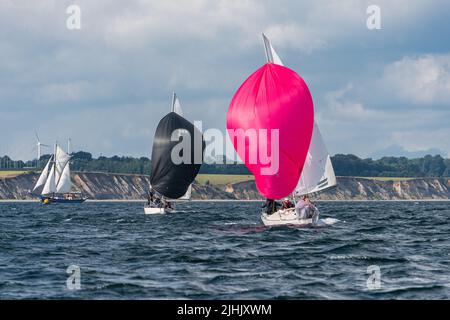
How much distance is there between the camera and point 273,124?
42344mm

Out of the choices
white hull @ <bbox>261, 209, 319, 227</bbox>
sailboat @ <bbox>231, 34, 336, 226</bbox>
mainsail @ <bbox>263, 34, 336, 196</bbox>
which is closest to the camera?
sailboat @ <bbox>231, 34, 336, 226</bbox>

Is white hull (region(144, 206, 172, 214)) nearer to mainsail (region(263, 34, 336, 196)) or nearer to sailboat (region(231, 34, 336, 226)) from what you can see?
sailboat (region(231, 34, 336, 226))

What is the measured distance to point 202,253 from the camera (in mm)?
30625

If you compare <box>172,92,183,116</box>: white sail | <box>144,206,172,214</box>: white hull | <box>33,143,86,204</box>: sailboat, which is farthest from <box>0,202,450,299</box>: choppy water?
<box>33,143,86,204</box>: sailboat

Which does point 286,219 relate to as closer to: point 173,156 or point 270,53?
point 270,53

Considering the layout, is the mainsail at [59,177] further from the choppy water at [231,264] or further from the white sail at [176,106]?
the choppy water at [231,264]

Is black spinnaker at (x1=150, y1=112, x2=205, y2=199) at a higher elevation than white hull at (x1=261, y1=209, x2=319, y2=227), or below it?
higher

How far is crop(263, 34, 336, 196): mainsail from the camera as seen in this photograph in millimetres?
45812

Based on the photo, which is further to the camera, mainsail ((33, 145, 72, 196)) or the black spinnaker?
mainsail ((33, 145, 72, 196))

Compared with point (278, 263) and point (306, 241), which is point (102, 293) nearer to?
point (278, 263)

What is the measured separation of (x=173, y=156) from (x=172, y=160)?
41cm

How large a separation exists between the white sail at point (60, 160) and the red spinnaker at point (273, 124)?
114 m

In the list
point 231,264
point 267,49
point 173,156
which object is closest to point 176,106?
point 173,156

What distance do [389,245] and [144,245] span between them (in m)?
11.1
